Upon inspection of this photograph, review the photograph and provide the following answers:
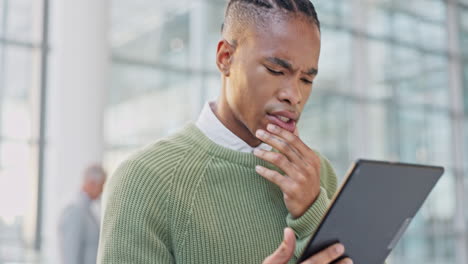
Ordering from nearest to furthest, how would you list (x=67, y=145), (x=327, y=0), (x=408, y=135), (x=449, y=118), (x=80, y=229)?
1. (x=80, y=229)
2. (x=67, y=145)
3. (x=327, y=0)
4. (x=408, y=135)
5. (x=449, y=118)

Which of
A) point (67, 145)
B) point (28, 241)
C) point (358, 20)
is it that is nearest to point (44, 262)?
point (28, 241)

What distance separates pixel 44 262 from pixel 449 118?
9048 millimetres

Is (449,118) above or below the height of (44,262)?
above

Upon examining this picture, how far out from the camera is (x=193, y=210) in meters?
1.36

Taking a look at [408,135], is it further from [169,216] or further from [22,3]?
[169,216]

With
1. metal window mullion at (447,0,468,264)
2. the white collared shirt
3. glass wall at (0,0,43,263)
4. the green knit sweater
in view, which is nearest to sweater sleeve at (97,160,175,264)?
the green knit sweater

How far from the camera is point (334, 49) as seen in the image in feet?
37.9

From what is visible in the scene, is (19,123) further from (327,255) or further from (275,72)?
(327,255)

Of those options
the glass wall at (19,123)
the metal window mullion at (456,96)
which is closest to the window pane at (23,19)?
the glass wall at (19,123)

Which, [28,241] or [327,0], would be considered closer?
[28,241]

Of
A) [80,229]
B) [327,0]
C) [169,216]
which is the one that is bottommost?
[80,229]

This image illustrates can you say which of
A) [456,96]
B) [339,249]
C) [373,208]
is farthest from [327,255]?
[456,96]

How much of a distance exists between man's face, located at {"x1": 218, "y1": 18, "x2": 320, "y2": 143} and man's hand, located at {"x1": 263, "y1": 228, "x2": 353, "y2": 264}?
26 cm

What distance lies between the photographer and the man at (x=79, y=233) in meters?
4.95
